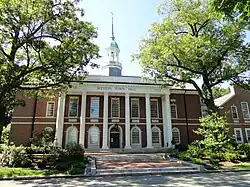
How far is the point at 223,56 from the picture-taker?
19.2m

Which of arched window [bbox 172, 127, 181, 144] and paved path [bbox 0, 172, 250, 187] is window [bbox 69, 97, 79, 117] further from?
paved path [bbox 0, 172, 250, 187]

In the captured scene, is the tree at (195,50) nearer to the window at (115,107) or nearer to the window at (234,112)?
the window at (115,107)

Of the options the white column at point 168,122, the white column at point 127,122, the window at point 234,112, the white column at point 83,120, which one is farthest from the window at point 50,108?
the window at point 234,112

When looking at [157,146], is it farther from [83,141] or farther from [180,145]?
[83,141]

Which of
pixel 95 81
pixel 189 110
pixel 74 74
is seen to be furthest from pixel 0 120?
pixel 189 110

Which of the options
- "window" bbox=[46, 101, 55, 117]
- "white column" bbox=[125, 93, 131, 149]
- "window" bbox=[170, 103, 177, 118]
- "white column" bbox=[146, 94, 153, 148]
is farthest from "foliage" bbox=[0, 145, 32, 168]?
"window" bbox=[170, 103, 177, 118]

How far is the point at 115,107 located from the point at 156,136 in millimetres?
6378

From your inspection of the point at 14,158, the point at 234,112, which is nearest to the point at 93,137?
the point at 14,158

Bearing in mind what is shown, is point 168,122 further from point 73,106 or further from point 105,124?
point 73,106

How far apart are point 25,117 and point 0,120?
10.5 meters

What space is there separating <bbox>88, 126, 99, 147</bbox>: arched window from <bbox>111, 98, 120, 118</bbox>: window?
9.28 feet

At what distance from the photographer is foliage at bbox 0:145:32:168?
13664 mm

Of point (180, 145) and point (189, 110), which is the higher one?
point (189, 110)

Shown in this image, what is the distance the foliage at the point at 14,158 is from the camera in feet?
44.8
